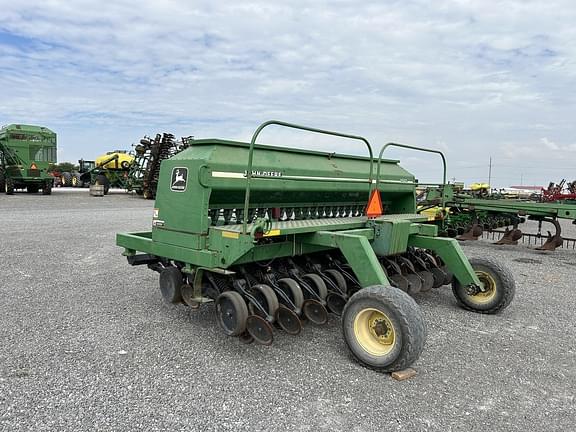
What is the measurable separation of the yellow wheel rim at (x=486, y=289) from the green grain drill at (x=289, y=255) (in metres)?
0.01

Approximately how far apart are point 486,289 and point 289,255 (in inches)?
85.3

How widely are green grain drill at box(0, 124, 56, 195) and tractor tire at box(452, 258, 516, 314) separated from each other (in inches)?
773

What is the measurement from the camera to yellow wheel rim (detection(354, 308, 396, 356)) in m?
3.45

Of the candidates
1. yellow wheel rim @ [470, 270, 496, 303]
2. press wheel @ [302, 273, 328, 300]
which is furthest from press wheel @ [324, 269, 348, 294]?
yellow wheel rim @ [470, 270, 496, 303]

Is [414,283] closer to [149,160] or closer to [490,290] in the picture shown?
[490,290]

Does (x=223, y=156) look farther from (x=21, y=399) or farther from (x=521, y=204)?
(x=521, y=204)

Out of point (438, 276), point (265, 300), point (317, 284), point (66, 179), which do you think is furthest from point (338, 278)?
point (66, 179)

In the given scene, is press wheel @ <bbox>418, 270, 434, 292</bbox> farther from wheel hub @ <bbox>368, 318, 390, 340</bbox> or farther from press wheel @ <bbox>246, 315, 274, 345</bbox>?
press wheel @ <bbox>246, 315, 274, 345</bbox>

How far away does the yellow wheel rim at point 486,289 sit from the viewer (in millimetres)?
4859

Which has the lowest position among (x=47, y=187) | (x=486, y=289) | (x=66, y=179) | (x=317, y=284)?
(x=486, y=289)

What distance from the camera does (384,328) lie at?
3492 millimetres

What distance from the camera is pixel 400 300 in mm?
3357

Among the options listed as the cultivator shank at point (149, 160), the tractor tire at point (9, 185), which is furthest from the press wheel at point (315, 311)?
the tractor tire at point (9, 185)

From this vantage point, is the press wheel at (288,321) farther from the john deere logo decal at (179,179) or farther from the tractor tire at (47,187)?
the tractor tire at (47,187)
